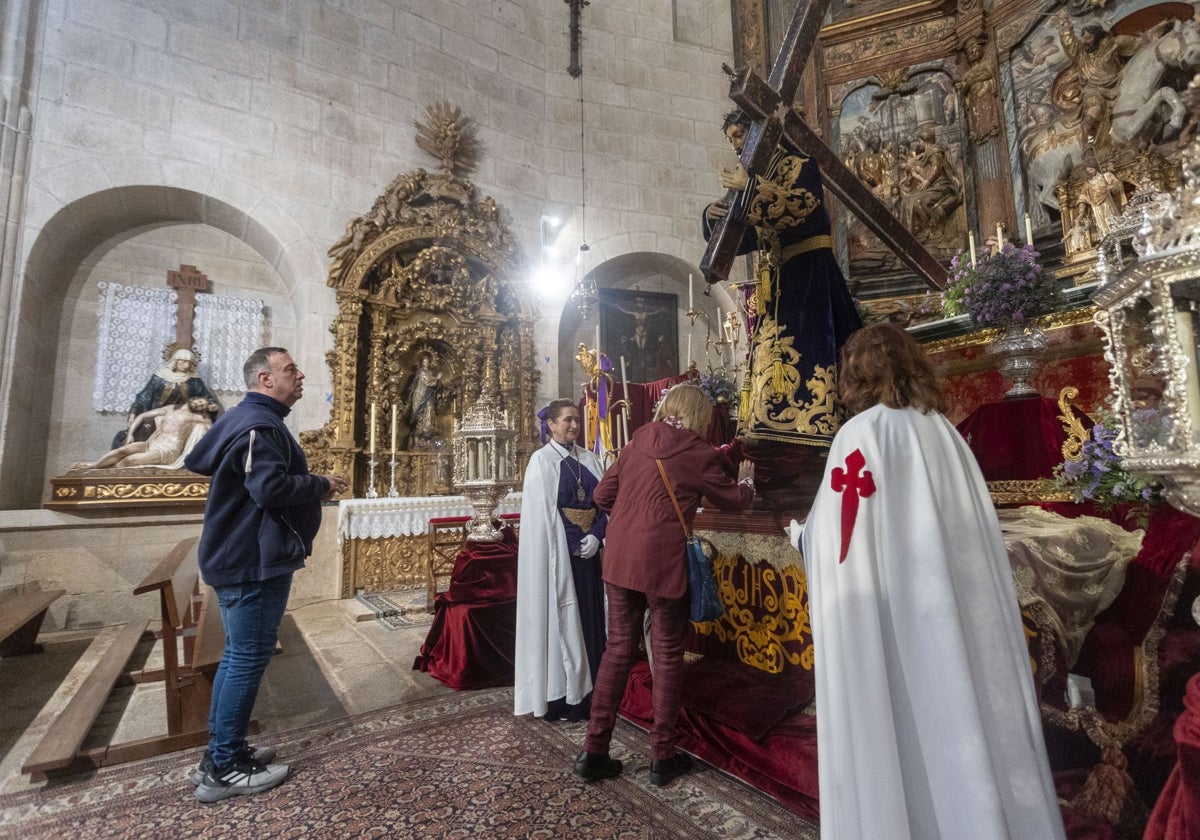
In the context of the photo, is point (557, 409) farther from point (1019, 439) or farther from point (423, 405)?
point (423, 405)

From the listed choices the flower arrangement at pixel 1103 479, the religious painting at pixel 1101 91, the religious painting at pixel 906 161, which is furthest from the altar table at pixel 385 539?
the religious painting at pixel 1101 91

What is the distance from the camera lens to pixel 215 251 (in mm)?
7395

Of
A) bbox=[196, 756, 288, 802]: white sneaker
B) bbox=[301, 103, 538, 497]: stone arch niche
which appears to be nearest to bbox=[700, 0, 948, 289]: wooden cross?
bbox=[196, 756, 288, 802]: white sneaker

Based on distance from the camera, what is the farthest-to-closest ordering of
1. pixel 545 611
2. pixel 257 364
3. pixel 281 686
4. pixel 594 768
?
pixel 281 686 < pixel 545 611 < pixel 257 364 < pixel 594 768

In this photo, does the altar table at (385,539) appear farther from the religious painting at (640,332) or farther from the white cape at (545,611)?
the religious painting at (640,332)

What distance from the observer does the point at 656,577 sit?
232cm

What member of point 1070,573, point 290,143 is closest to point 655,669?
point 1070,573

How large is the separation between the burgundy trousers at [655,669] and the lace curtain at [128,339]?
22.8 feet

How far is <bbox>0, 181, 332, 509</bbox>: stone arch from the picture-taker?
5.81m

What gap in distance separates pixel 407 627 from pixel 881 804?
4.58m

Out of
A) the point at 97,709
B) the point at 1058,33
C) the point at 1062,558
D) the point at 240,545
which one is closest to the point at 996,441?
the point at 1062,558

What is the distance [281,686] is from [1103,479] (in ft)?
14.5

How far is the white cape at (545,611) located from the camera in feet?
10.0

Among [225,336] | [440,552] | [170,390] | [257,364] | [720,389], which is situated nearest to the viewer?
[257,364]
